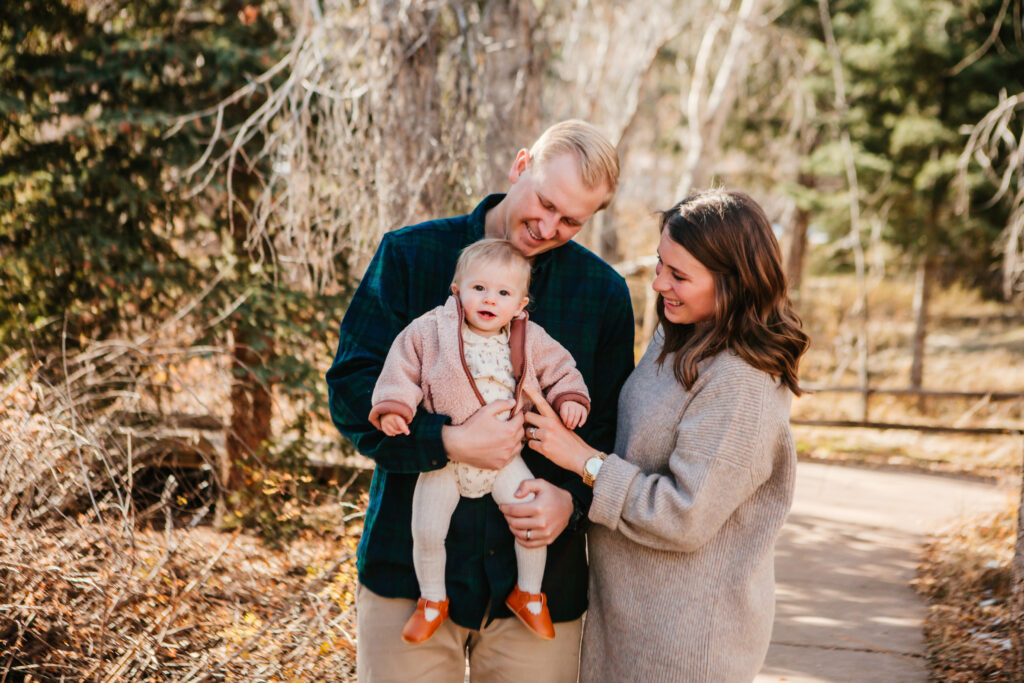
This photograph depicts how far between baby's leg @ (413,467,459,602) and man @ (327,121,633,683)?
0.16ft

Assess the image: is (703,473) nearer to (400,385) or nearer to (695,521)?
(695,521)

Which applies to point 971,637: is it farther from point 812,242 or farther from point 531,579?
point 812,242

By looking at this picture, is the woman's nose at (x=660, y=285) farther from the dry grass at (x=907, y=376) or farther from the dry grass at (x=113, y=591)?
the dry grass at (x=907, y=376)

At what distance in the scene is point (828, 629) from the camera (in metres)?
4.47

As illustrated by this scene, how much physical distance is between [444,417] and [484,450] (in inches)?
5.2

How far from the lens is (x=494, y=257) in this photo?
197 cm

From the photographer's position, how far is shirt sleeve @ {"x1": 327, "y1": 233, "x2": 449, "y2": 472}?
75.8 inches

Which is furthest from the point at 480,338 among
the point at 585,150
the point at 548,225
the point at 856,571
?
the point at 856,571

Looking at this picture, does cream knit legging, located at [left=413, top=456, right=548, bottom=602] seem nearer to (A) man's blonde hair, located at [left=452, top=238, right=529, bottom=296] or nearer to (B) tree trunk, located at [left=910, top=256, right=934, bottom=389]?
(A) man's blonde hair, located at [left=452, top=238, right=529, bottom=296]

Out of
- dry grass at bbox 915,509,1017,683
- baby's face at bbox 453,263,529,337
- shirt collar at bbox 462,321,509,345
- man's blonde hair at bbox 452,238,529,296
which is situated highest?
man's blonde hair at bbox 452,238,529,296

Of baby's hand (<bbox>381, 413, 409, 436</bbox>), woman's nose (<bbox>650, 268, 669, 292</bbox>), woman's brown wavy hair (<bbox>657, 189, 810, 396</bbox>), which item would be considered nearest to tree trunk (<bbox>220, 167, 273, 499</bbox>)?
baby's hand (<bbox>381, 413, 409, 436</bbox>)

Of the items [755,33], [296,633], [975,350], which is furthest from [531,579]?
[975,350]

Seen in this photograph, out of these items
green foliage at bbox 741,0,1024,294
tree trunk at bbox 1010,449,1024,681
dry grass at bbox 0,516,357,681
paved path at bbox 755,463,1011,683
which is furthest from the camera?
green foliage at bbox 741,0,1024,294

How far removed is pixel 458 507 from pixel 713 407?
0.68m
